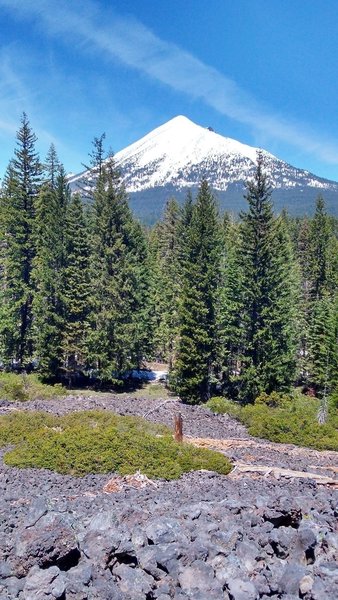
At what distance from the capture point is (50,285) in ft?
112

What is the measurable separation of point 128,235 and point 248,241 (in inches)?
370

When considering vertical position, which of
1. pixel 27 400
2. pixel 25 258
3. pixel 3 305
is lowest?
pixel 27 400

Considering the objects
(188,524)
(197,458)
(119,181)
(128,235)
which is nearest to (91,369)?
(128,235)

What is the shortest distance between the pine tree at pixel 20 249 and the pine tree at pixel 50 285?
670 mm

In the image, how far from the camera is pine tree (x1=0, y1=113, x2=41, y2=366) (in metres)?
35.1

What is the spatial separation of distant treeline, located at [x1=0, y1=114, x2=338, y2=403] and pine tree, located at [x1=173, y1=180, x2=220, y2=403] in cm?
8

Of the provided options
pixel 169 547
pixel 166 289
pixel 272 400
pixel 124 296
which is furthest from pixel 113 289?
pixel 169 547

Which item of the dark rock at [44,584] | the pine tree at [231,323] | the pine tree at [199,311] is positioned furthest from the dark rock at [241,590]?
the pine tree at [231,323]

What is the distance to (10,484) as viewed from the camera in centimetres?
1134

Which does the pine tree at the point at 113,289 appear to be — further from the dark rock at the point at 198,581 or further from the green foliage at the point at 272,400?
the dark rock at the point at 198,581

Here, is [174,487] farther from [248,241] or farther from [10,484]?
[248,241]

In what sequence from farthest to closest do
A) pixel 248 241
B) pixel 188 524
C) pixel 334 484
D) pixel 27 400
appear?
1. pixel 248 241
2. pixel 27 400
3. pixel 334 484
4. pixel 188 524

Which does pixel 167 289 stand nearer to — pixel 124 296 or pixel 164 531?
pixel 124 296

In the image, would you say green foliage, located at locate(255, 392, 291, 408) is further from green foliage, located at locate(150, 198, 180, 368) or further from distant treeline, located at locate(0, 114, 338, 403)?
green foliage, located at locate(150, 198, 180, 368)
